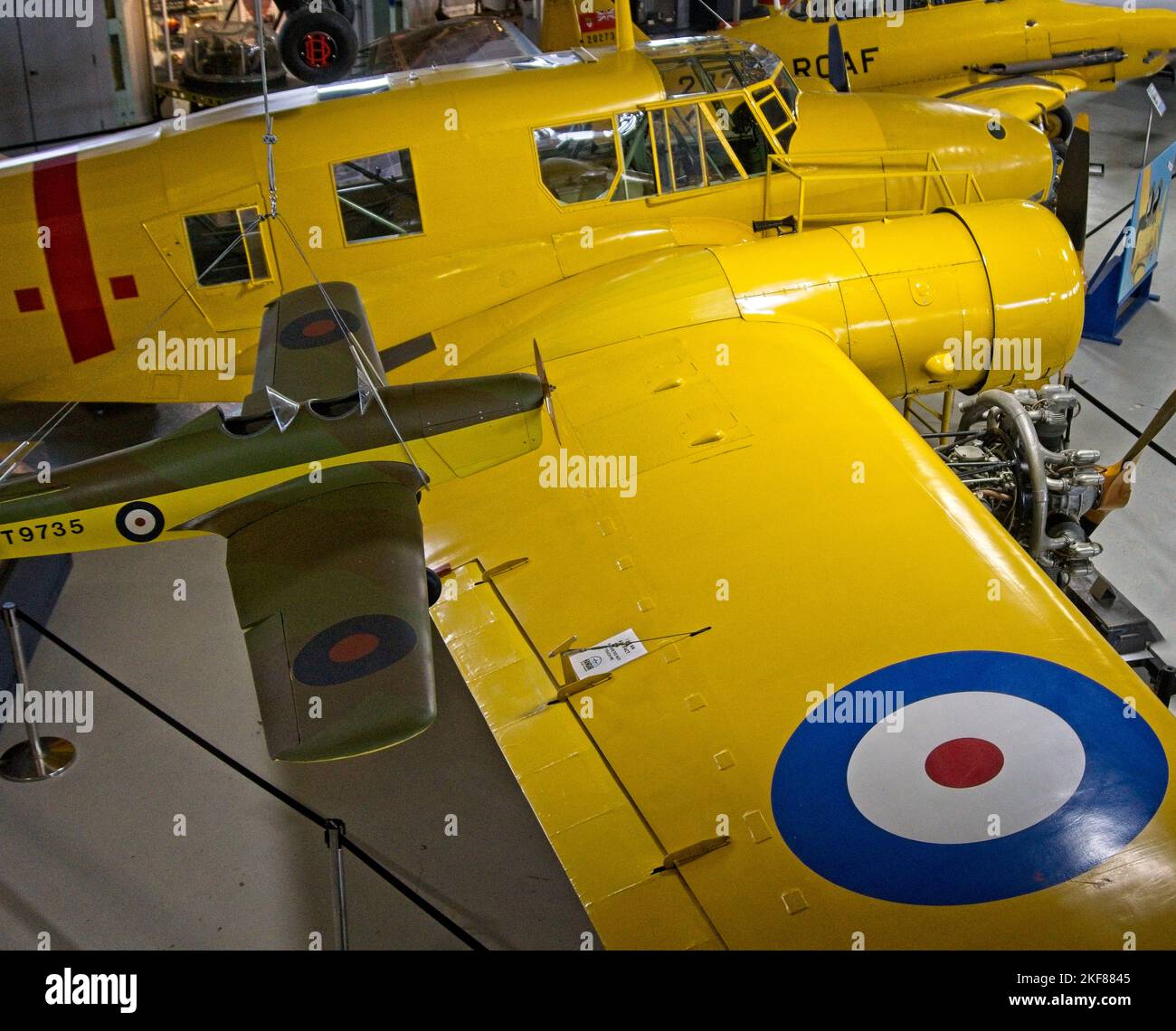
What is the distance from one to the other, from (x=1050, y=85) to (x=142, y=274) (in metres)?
9.17

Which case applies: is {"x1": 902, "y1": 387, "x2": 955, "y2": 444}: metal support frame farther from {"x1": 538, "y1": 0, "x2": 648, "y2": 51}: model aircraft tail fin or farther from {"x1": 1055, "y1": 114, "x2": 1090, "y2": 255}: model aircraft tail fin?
{"x1": 538, "y1": 0, "x2": 648, "y2": 51}: model aircraft tail fin

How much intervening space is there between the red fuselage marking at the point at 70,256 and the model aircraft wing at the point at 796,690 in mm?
2837

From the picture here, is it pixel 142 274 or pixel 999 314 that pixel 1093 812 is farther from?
pixel 142 274

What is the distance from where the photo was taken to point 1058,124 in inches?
442

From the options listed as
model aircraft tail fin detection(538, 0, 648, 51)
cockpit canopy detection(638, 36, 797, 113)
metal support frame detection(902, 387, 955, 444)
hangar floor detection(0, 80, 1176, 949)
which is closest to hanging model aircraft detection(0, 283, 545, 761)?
hangar floor detection(0, 80, 1176, 949)

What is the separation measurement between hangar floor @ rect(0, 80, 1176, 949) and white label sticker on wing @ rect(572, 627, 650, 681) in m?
1.10

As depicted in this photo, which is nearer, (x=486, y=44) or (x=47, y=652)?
(x=47, y=652)

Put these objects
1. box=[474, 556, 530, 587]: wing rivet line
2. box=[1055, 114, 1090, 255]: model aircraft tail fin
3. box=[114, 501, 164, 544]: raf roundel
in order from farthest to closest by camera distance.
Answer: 1. box=[1055, 114, 1090, 255]: model aircraft tail fin
2. box=[474, 556, 530, 587]: wing rivet line
3. box=[114, 501, 164, 544]: raf roundel

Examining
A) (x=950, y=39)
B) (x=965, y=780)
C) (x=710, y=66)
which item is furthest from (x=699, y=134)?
(x=950, y=39)

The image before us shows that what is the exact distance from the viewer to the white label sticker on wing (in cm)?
460

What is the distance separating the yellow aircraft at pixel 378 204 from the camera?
670 centimetres

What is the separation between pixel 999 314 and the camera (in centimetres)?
630
